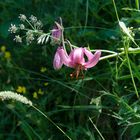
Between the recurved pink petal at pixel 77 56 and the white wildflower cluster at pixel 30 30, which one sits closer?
the recurved pink petal at pixel 77 56

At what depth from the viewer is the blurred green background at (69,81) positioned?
6.52 feet

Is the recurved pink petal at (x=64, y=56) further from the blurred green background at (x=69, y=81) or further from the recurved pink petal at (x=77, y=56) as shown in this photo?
the blurred green background at (x=69, y=81)

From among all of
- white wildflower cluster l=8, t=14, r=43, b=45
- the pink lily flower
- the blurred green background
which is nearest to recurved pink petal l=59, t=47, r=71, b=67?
the pink lily flower

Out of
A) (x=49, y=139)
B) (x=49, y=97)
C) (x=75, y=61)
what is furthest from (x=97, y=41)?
(x=75, y=61)

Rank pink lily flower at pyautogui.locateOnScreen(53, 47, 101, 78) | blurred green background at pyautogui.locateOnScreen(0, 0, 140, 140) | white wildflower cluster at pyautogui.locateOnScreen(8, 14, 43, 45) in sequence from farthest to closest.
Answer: blurred green background at pyautogui.locateOnScreen(0, 0, 140, 140)
white wildflower cluster at pyautogui.locateOnScreen(8, 14, 43, 45)
pink lily flower at pyautogui.locateOnScreen(53, 47, 101, 78)

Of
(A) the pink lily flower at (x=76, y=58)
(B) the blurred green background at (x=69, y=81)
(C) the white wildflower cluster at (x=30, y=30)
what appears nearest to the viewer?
(A) the pink lily flower at (x=76, y=58)

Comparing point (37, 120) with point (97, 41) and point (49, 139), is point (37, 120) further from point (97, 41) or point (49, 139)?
point (97, 41)

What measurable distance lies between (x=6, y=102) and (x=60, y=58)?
933 millimetres

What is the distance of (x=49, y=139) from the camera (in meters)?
2.05

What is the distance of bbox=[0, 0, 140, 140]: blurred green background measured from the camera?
1.99m

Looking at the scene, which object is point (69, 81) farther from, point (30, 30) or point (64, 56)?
point (64, 56)

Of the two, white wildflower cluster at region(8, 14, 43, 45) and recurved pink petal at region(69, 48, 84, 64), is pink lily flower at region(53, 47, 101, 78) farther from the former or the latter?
white wildflower cluster at region(8, 14, 43, 45)

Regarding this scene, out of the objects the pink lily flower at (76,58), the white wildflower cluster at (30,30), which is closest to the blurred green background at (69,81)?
the white wildflower cluster at (30,30)

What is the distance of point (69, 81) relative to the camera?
2.08m
